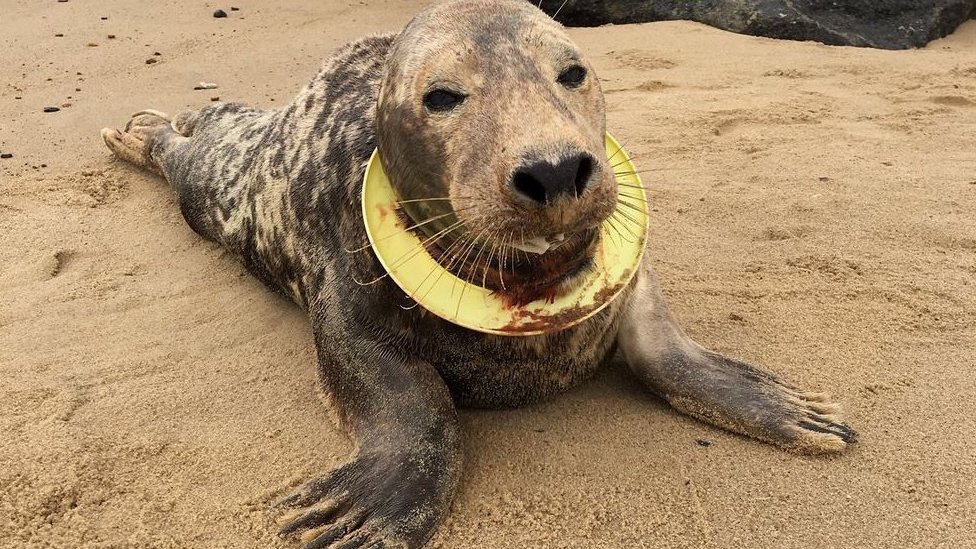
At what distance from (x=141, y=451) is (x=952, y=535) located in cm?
241

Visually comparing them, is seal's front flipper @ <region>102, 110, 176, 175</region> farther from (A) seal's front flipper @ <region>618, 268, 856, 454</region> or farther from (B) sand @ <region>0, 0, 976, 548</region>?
(A) seal's front flipper @ <region>618, 268, 856, 454</region>

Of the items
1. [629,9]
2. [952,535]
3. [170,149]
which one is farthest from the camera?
[629,9]

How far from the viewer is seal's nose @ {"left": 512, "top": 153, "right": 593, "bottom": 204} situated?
77.9 inches

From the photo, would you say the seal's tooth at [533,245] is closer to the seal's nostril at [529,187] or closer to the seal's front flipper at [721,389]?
the seal's nostril at [529,187]

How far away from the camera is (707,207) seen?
4.30 meters

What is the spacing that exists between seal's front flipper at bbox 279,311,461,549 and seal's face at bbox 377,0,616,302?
43 cm

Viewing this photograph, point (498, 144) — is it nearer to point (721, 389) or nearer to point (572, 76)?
point (572, 76)

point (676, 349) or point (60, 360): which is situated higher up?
point (676, 349)

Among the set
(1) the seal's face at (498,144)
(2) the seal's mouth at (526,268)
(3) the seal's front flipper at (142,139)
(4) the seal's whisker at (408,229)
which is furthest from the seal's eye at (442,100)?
(3) the seal's front flipper at (142,139)

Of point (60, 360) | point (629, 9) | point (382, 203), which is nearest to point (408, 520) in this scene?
point (382, 203)

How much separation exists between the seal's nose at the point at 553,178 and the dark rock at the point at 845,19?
5.76 metres

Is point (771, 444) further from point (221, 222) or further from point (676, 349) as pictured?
point (221, 222)

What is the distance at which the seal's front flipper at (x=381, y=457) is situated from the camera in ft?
7.82

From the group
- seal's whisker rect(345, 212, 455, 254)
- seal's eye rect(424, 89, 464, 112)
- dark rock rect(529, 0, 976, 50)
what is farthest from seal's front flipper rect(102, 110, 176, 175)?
dark rock rect(529, 0, 976, 50)
